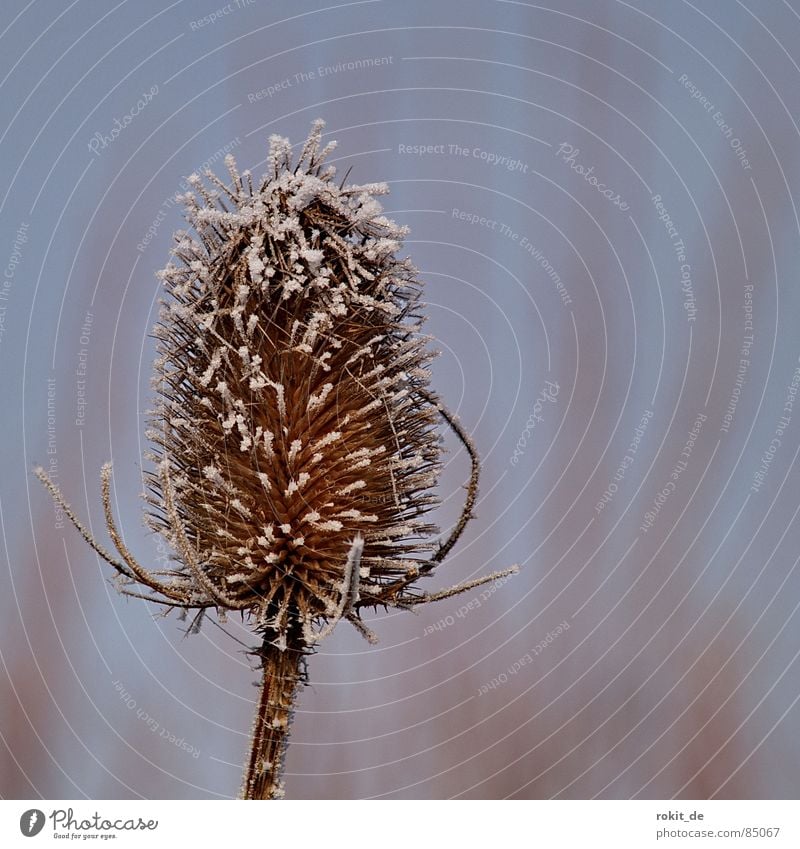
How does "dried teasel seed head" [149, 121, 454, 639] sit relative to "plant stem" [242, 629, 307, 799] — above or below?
above
